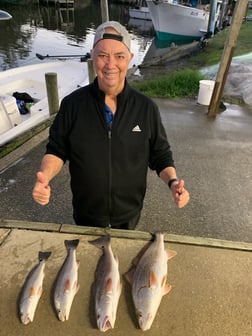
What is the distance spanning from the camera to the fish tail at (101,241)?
2443 millimetres

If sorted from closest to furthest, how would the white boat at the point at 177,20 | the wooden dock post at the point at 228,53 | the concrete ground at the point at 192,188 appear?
the concrete ground at the point at 192,188
the wooden dock post at the point at 228,53
the white boat at the point at 177,20

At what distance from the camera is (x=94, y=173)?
8.32 ft

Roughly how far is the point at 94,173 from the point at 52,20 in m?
43.6

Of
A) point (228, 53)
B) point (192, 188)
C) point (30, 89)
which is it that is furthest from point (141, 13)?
point (192, 188)

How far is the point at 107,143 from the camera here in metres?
2.43

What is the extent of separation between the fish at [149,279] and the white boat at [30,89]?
5069 millimetres

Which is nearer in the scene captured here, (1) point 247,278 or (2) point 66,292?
(2) point 66,292

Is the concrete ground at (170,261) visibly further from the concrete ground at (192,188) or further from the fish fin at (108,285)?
the fish fin at (108,285)

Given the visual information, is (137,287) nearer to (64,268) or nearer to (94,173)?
(64,268)

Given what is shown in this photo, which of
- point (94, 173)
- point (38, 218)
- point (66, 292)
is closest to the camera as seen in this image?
point (66, 292)

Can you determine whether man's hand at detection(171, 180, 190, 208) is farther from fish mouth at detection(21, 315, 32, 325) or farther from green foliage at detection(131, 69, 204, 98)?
green foliage at detection(131, 69, 204, 98)

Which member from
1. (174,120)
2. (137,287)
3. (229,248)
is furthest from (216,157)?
(137,287)

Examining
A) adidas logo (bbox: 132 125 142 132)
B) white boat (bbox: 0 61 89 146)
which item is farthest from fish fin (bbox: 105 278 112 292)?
white boat (bbox: 0 61 89 146)

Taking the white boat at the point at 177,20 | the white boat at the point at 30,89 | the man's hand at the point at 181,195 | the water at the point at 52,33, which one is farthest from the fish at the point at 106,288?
the white boat at the point at 177,20
